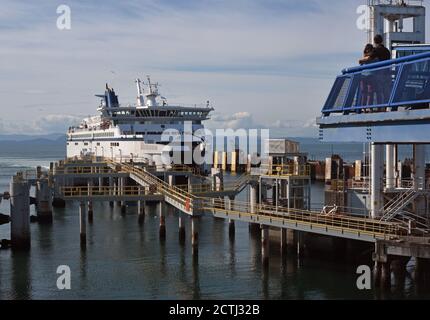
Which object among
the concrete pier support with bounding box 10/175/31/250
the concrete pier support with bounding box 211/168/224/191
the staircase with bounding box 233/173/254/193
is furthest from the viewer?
the concrete pier support with bounding box 211/168/224/191

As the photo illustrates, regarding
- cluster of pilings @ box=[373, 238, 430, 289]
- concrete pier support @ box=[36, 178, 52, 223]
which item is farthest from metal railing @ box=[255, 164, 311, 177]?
concrete pier support @ box=[36, 178, 52, 223]

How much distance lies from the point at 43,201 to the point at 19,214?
14.1 meters

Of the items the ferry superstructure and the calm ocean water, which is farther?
the ferry superstructure

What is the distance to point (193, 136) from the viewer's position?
7181 cm

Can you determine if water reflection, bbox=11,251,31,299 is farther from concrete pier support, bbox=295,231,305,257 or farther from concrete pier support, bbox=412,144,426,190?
concrete pier support, bbox=412,144,426,190

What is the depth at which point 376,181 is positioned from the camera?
28.0 meters

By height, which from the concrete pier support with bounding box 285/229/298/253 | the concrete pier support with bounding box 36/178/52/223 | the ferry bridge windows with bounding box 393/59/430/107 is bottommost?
the concrete pier support with bounding box 285/229/298/253

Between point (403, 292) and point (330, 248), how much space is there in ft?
21.2

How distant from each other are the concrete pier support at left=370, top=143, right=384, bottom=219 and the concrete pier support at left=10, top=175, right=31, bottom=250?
19309mm

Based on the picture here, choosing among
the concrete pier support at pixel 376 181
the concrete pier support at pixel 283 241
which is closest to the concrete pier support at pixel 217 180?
the concrete pier support at pixel 283 241

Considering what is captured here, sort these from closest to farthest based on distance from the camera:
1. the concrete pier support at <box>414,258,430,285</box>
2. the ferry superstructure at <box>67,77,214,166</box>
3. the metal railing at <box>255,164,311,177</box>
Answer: the concrete pier support at <box>414,258,430,285</box> < the metal railing at <box>255,164,311,177</box> < the ferry superstructure at <box>67,77,214,166</box>

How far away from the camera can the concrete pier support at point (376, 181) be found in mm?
27719

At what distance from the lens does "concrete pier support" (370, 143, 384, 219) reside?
27.7 metres

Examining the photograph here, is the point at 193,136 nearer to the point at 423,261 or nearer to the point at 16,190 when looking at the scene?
the point at 16,190
